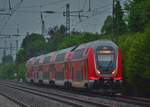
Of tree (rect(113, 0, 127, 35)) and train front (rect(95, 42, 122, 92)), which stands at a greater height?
tree (rect(113, 0, 127, 35))

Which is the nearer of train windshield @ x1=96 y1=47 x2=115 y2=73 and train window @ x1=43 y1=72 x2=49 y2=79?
train windshield @ x1=96 y1=47 x2=115 y2=73

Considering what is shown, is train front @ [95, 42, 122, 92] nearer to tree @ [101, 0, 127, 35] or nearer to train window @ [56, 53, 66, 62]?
tree @ [101, 0, 127, 35]

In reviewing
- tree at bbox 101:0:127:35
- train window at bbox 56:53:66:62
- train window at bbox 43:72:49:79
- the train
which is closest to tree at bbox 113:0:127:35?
tree at bbox 101:0:127:35

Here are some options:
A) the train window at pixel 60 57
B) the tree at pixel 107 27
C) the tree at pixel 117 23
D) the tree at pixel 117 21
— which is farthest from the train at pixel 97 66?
the tree at pixel 107 27

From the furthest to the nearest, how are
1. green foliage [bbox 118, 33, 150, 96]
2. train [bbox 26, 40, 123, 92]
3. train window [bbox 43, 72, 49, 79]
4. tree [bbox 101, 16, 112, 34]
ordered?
tree [bbox 101, 16, 112, 34] < train window [bbox 43, 72, 49, 79] < train [bbox 26, 40, 123, 92] < green foliage [bbox 118, 33, 150, 96]

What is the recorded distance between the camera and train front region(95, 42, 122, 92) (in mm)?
38719

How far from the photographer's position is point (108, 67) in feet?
128

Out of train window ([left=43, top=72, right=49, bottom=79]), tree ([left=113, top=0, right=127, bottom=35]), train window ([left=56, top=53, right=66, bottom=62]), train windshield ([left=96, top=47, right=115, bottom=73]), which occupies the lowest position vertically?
train window ([left=43, top=72, right=49, bottom=79])

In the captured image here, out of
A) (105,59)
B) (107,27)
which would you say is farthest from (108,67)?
(107,27)

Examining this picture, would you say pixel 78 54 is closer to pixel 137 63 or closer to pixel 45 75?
pixel 137 63

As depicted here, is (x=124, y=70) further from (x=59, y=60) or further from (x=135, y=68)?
(x=59, y=60)

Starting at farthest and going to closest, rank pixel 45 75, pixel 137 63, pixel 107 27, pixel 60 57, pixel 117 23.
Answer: pixel 107 27, pixel 45 75, pixel 117 23, pixel 60 57, pixel 137 63

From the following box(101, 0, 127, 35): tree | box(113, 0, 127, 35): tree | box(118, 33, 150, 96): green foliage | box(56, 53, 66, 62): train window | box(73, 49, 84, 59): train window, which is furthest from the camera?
box(113, 0, 127, 35): tree

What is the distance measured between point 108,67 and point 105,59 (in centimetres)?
65
